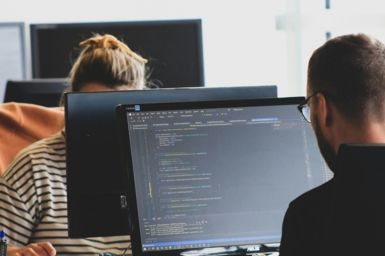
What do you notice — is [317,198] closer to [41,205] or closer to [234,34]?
[41,205]

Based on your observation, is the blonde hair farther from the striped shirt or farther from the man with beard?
the man with beard

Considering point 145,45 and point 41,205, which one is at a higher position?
point 145,45

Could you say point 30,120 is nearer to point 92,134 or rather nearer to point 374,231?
point 92,134

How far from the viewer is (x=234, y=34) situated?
184 inches

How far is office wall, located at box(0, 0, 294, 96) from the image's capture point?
462 cm

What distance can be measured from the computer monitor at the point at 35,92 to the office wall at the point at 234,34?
141 centimetres

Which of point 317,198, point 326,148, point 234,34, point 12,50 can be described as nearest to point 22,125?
point 326,148

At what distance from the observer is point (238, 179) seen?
1.66m

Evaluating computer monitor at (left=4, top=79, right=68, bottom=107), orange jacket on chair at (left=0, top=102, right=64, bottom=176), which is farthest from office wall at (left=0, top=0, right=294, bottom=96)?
orange jacket on chair at (left=0, top=102, right=64, bottom=176)

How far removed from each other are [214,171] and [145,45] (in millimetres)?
2648

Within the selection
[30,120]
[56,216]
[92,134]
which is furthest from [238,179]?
[30,120]

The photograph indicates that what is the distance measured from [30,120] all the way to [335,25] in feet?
7.49

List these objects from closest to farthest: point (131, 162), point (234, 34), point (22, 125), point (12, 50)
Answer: point (131, 162)
point (22, 125)
point (12, 50)
point (234, 34)

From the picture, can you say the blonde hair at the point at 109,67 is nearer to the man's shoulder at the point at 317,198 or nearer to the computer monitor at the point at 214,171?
the computer monitor at the point at 214,171
